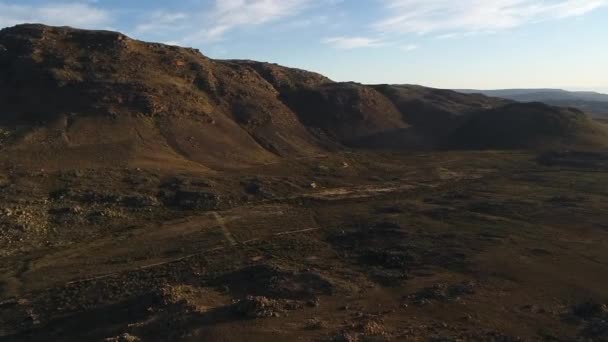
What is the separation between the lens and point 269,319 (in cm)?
1998

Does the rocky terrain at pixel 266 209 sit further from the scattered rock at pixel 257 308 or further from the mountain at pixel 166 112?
the mountain at pixel 166 112

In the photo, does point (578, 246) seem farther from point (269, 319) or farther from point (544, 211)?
point (269, 319)

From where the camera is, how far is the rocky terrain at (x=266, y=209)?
68.3 ft

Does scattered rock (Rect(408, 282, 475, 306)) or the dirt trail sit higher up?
the dirt trail

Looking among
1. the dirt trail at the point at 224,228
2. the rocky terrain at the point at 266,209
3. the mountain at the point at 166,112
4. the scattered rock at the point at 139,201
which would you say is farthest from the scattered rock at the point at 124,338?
the mountain at the point at 166,112

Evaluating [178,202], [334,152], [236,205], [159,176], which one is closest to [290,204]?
[236,205]

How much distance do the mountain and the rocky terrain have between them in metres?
0.25

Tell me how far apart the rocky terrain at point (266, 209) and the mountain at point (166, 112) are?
0.84 ft

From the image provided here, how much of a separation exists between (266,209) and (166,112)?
22813mm

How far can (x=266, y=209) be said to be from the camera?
39.1 meters

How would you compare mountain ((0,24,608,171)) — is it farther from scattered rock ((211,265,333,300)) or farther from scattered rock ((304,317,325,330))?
scattered rock ((304,317,325,330))

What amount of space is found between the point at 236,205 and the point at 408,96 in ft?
190

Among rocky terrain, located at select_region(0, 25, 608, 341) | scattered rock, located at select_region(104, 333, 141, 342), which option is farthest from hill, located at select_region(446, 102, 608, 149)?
scattered rock, located at select_region(104, 333, 141, 342)

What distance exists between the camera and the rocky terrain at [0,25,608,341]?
2081 cm
